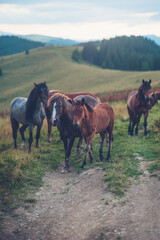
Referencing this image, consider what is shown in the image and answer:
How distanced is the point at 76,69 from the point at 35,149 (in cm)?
6623

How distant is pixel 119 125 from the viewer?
13.1m

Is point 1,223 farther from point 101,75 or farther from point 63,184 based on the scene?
point 101,75

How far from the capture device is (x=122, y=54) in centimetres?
9562

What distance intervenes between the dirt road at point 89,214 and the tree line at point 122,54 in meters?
82.9

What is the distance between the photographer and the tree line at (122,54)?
86000 millimetres

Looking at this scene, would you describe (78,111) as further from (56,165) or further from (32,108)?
(32,108)

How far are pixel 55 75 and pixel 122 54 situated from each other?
3680 centimetres

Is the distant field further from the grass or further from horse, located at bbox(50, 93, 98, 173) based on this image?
horse, located at bbox(50, 93, 98, 173)

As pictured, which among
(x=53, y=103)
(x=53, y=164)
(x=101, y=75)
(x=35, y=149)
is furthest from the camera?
(x=101, y=75)

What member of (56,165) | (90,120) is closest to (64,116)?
(90,120)

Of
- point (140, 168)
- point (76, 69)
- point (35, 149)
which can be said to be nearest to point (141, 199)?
point (140, 168)

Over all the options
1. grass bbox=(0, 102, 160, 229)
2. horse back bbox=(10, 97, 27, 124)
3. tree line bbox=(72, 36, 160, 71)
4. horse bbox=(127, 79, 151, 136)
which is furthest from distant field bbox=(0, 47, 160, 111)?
horse back bbox=(10, 97, 27, 124)

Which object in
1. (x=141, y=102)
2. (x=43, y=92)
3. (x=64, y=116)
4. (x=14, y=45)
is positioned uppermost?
(x=14, y=45)

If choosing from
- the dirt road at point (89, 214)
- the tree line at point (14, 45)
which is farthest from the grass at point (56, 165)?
the tree line at point (14, 45)
